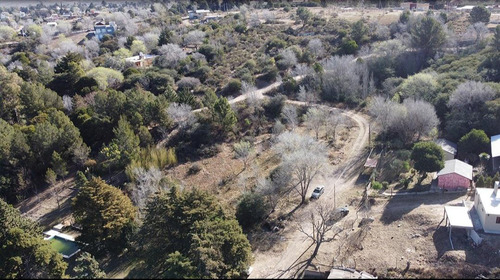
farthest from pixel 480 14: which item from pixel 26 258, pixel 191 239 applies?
pixel 26 258

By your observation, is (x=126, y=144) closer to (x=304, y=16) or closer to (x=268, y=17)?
(x=304, y=16)

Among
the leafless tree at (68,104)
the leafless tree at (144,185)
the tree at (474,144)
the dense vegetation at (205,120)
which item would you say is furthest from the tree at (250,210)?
the leafless tree at (68,104)

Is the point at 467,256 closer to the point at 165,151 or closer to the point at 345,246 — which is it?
the point at 345,246

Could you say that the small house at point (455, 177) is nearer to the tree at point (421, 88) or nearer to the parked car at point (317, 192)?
the parked car at point (317, 192)

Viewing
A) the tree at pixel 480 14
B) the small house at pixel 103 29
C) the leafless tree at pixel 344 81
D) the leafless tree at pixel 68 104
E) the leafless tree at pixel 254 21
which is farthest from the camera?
the small house at pixel 103 29

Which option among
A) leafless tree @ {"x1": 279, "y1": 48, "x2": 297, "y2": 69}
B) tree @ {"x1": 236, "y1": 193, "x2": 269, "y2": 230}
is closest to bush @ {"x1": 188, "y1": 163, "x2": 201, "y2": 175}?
tree @ {"x1": 236, "y1": 193, "x2": 269, "y2": 230}
